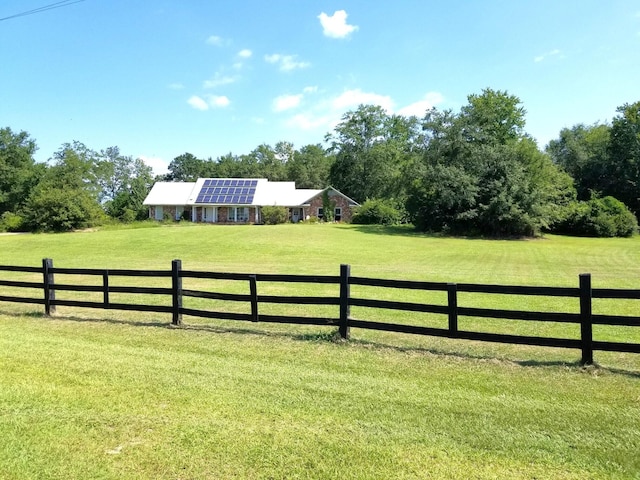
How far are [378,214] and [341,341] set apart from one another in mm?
48667

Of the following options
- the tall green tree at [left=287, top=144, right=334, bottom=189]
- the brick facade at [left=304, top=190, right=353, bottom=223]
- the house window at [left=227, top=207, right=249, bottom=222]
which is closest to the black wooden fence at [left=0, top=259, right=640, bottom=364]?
the house window at [left=227, top=207, right=249, bottom=222]

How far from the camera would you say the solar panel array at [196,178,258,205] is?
60250 mm

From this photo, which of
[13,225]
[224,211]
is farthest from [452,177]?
[13,225]

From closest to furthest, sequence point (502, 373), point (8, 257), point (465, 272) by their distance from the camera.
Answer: point (502, 373) → point (465, 272) → point (8, 257)

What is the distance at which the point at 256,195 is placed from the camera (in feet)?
203

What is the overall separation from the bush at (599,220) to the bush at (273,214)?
31964 millimetres

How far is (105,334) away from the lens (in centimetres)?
861

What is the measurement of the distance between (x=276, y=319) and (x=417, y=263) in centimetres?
1652

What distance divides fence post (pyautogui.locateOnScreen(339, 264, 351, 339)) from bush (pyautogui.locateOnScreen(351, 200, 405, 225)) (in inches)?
1895

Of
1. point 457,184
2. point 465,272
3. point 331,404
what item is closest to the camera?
point 331,404

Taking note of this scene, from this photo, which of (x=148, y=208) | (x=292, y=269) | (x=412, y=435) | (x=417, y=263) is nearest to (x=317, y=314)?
(x=412, y=435)

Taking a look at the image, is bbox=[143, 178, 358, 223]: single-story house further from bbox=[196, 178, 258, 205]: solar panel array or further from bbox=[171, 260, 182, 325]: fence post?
bbox=[171, 260, 182, 325]: fence post

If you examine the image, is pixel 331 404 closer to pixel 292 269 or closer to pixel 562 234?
pixel 292 269

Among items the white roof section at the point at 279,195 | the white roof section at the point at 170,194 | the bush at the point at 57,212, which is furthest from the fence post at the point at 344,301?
the white roof section at the point at 170,194
